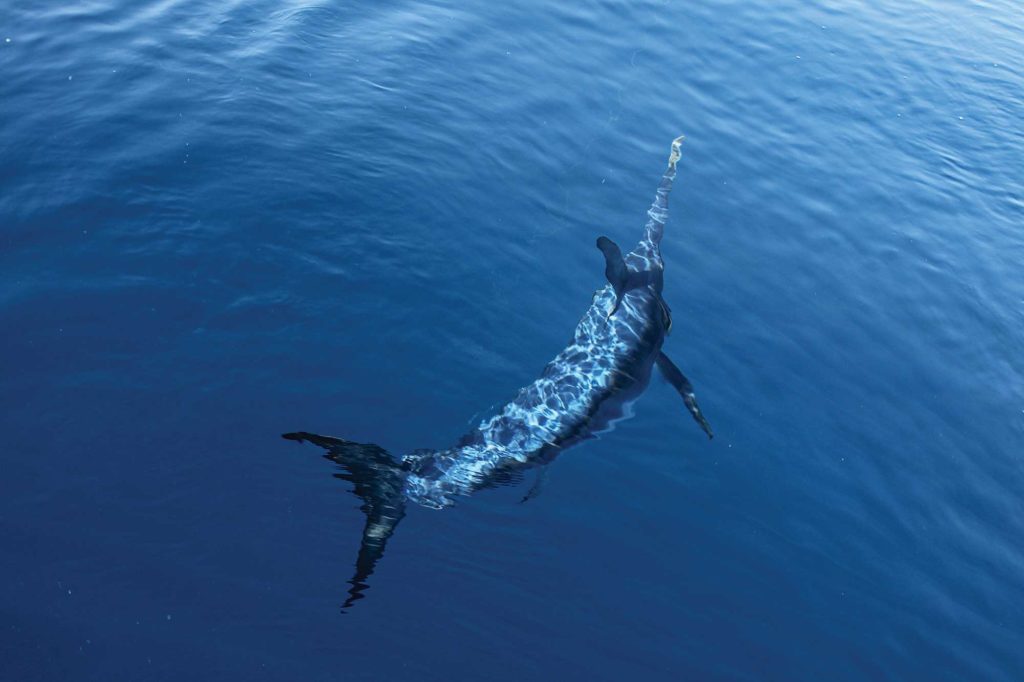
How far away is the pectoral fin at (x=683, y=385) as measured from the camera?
587 inches

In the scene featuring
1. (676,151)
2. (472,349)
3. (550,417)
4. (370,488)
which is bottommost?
(370,488)

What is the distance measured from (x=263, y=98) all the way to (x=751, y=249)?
13.0 metres

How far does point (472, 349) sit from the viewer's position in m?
16.3

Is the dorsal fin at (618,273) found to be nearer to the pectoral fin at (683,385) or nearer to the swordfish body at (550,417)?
the swordfish body at (550,417)

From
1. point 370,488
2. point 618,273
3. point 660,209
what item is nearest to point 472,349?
point 618,273

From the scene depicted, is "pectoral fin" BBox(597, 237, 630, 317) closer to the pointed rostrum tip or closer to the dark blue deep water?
the dark blue deep water

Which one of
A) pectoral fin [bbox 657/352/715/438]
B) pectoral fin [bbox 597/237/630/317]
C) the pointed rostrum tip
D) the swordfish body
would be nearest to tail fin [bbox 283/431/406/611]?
the swordfish body

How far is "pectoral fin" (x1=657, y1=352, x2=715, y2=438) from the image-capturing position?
48.9ft

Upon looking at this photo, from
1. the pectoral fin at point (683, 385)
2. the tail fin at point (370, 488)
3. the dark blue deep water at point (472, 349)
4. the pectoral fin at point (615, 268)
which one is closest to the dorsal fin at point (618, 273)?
the pectoral fin at point (615, 268)

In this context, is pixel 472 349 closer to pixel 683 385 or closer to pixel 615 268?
pixel 615 268

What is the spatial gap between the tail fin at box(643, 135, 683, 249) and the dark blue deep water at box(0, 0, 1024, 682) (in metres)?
0.48

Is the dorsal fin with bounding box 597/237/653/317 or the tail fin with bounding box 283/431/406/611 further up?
the dorsal fin with bounding box 597/237/653/317

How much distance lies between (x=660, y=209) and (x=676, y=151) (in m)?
2.92

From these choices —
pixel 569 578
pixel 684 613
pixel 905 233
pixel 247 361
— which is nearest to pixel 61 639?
pixel 247 361
